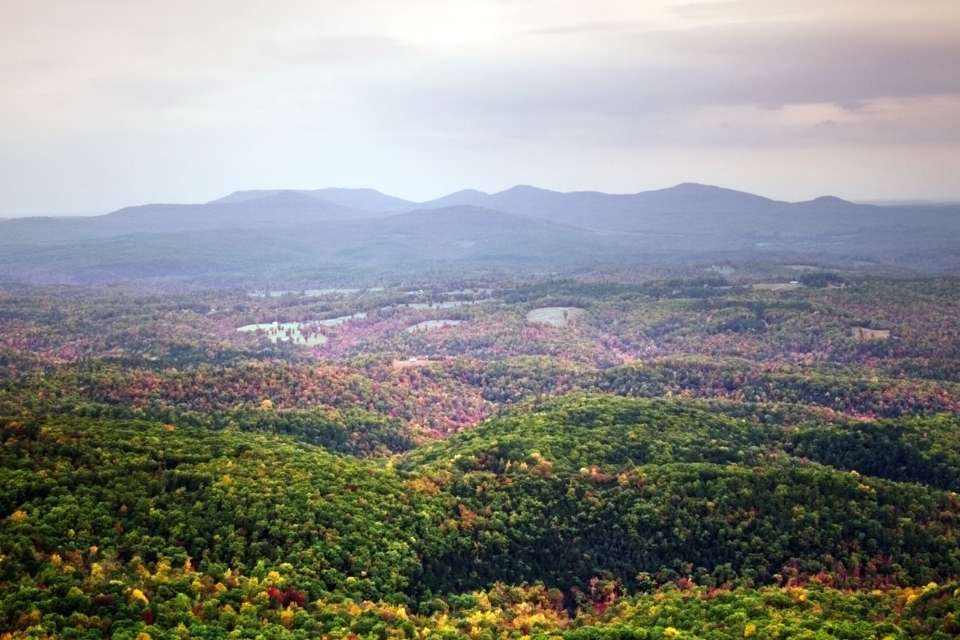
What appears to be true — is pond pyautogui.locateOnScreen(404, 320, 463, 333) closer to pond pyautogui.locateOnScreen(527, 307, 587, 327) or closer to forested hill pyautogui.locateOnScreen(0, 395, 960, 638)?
pond pyautogui.locateOnScreen(527, 307, 587, 327)

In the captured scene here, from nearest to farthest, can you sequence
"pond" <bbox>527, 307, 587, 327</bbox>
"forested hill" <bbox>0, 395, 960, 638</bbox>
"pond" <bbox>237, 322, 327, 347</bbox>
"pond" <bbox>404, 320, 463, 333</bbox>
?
"forested hill" <bbox>0, 395, 960, 638</bbox> < "pond" <bbox>237, 322, 327, 347</bbox> < "pond" <bbox>527, 307, 587, 327</bbox> < "pond" <bbox>404, 320, 463, 333</bbox>

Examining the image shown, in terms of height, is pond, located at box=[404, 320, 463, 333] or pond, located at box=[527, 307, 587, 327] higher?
pond, located at box=[527, 307, 587, 327]

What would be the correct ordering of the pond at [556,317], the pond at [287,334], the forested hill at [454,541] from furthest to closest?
the pond at [556,317] → the pond at [287,334] → the forested hill at [454,541]

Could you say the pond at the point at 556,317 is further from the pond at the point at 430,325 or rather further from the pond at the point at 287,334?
the pond at the point at 287,334

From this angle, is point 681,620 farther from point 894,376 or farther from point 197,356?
point 197,356

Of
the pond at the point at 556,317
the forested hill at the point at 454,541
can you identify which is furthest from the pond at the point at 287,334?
the forested hill at the point at 454,541

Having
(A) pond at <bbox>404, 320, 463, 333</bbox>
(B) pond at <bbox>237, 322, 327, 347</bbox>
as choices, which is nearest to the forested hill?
(B) pond at <bbox>237, 322, 327, 347</bbox>

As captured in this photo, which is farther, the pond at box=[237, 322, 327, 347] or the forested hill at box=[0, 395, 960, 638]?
the pond at box=[237, 322, 327, 347]

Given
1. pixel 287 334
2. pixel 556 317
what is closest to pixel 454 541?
pixel 287 334

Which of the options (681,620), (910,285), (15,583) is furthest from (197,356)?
(910,285)
